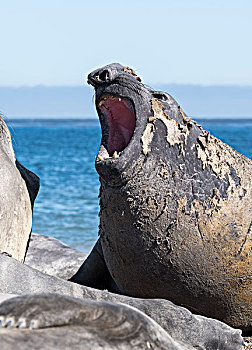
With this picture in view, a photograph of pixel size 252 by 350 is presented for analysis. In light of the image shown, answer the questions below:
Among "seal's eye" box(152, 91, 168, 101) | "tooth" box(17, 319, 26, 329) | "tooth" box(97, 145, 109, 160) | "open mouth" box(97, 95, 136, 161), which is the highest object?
"seal's eye" box(152, 91, 168, 101)

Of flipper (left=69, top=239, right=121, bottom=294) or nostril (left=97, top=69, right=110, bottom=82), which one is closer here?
nostril (left=97, top=69, right=110, bottom=82)

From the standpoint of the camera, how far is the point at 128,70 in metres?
3.94

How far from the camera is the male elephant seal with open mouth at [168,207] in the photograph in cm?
366

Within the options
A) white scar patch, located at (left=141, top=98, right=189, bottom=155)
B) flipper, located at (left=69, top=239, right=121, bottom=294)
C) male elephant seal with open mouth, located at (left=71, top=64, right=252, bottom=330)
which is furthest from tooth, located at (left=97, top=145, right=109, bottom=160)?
flipper, located at (left=69, top=239, right=121, bottom=294)

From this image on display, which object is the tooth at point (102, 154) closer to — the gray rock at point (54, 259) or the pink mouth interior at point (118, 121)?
the pink mouth interior at point (118, 121)

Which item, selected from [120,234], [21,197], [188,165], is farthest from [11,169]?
[188,165]

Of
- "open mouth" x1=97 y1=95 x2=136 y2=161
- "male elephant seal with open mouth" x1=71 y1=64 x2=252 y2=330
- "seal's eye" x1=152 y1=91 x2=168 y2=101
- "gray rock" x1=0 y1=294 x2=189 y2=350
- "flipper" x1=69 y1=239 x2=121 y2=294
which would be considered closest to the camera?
"gray rock" x1=0 y1=294 x2=189 y2=350

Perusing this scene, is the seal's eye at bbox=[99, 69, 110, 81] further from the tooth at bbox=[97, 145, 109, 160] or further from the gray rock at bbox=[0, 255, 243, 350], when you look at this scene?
the gray rock at bbox=[0, 255, 243, 350]

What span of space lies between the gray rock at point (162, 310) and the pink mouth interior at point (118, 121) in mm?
829

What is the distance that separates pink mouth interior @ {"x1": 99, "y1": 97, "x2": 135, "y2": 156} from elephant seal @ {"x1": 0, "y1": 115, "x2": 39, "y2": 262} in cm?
70

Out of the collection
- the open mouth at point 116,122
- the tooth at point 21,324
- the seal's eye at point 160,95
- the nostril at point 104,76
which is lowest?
the tooth at point 21,324

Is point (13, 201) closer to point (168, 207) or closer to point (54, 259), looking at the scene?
point (168, 207)

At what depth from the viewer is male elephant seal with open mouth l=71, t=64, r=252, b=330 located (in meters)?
3.66

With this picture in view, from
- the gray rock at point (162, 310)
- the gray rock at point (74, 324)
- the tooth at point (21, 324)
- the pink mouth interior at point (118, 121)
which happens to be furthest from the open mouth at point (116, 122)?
the tooth at point (21, 324)
